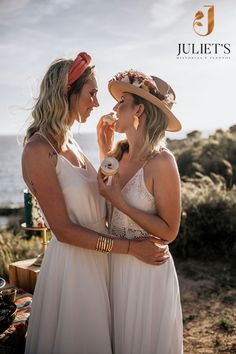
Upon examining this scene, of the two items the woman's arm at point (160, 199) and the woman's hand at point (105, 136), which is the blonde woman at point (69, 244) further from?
the woman's hand at point (105, 136)

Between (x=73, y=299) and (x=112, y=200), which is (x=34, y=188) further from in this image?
(x=73, y=299)

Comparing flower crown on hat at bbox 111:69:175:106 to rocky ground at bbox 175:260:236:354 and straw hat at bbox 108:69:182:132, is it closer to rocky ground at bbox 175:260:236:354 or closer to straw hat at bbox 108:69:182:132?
straw hat at bbox 108:69:182:132

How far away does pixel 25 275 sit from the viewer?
4.17m

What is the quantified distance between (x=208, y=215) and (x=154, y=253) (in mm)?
5389

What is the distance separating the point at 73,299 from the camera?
2.66m

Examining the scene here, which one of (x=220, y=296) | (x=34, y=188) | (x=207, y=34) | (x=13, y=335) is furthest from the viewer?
(x=220, y=296)

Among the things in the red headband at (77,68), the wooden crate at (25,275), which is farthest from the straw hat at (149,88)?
the wooden crate at (25,275)

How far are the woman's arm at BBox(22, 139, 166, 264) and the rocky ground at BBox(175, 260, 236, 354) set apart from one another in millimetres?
2803

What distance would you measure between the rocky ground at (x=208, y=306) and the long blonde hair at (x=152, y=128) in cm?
289

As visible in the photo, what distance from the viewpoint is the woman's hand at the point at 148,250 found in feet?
8.68

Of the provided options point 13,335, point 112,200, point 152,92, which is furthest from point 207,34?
point 13,335

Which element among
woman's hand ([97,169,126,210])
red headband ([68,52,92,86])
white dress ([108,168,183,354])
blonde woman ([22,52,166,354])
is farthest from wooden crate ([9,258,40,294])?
red headband ([68,52,92,86])

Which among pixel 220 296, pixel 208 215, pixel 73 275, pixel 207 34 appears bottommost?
pixel 220 296

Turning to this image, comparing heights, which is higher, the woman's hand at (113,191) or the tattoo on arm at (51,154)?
the tattoo on arm at (51,154)
